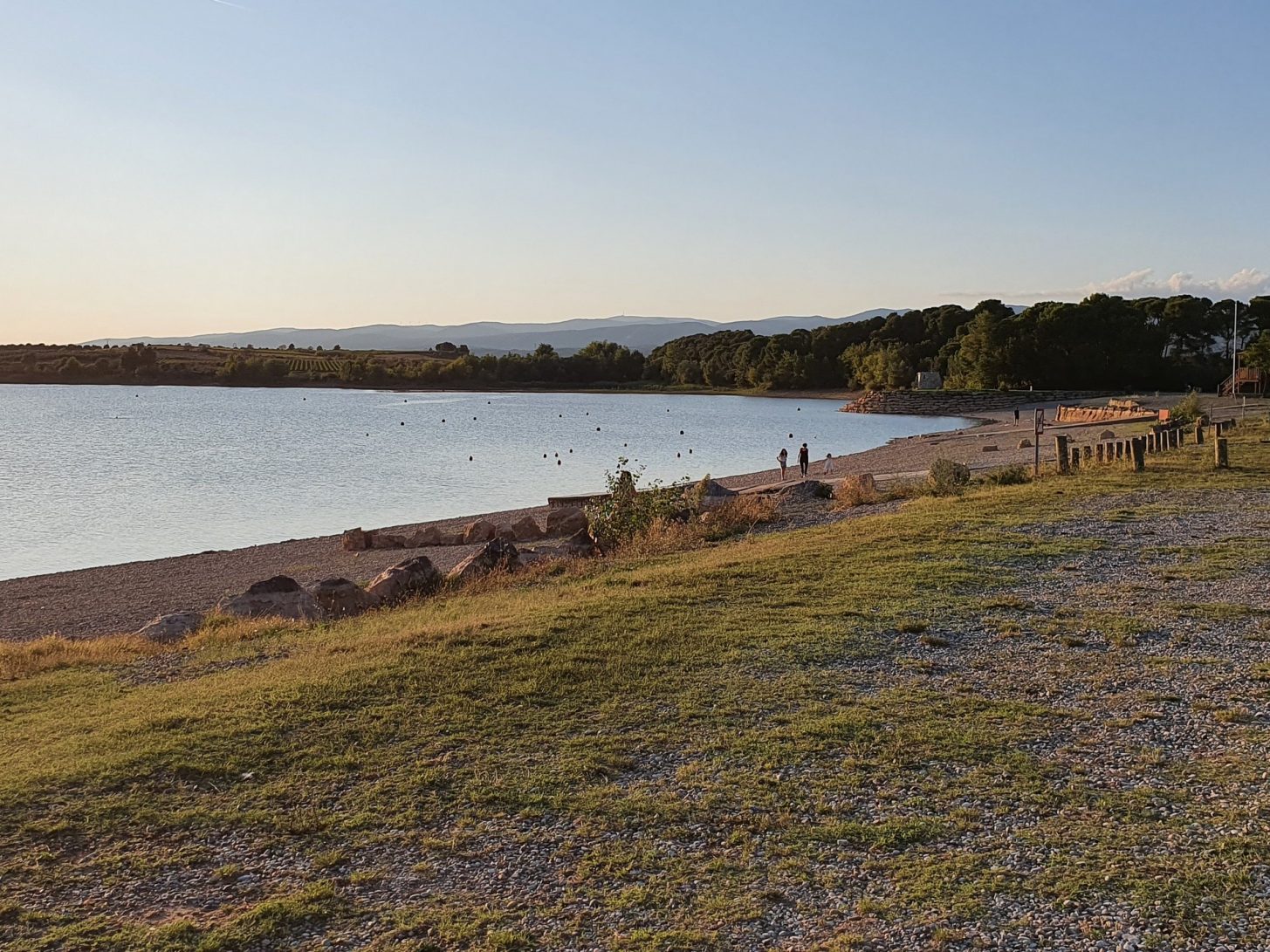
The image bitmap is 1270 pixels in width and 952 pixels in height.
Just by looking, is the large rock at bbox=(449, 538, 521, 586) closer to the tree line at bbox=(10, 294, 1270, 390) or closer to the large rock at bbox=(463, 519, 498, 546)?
the large rock at bbox=(463, 519, 498, 546)

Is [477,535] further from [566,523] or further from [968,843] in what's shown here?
[968,843]

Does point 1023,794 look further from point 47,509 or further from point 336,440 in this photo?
point 336,440

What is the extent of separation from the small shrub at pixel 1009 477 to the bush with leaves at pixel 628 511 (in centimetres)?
613

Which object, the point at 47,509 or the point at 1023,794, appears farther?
the point at 47,509

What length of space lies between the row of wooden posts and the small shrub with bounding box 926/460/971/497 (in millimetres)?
2126

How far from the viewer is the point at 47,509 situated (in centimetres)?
3422

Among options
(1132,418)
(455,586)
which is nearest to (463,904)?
(455,586)

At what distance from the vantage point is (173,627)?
40.8 ft

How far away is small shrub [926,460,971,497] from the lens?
20062mm

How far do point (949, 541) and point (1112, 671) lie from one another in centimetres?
582

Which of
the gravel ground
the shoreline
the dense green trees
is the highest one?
the dense green trees

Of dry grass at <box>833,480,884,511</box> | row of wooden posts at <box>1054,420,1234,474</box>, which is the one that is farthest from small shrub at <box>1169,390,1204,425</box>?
dry grass at <box>833,480,884,511</box>

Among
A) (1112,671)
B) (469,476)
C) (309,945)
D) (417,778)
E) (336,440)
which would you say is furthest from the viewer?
(336,440)

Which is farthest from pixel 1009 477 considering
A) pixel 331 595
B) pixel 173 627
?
pixel 173 627
